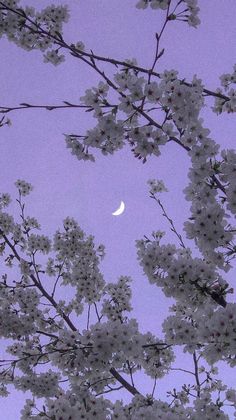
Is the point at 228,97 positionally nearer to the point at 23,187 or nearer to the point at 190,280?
the point at 190,280

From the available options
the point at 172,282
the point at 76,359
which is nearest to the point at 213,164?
the point at 172,282

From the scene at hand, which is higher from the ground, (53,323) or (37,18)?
(37,18)

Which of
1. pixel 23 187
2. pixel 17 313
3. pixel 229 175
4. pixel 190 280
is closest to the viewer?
pixel 229 175

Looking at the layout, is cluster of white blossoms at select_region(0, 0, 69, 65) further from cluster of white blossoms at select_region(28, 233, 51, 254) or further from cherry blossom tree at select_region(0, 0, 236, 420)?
cluster of white blossoms at select_region(28, 233, 51, 254)

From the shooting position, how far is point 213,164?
5207mm

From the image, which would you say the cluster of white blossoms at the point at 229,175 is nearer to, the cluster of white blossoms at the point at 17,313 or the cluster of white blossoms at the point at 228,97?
the cluster of white blossoms at the point at 228,97

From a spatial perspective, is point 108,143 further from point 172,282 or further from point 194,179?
point 172,282

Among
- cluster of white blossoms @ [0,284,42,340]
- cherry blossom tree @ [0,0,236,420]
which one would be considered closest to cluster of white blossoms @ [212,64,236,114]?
cherry blossom tree @ [0,0,236,420]

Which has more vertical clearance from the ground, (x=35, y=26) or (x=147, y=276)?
(x=35, y=26)

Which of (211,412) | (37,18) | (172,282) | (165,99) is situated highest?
(37,18)

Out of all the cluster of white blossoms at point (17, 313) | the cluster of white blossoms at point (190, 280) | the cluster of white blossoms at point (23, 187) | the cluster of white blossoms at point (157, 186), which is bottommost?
the cluster of white blossoms at point (190, 280)

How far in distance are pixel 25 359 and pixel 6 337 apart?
0.96 meters

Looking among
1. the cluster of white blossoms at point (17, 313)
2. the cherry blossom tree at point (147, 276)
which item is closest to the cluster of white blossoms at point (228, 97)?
the cherry blossom tree at point (147, 276)

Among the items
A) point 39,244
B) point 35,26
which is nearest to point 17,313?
point 39,244
